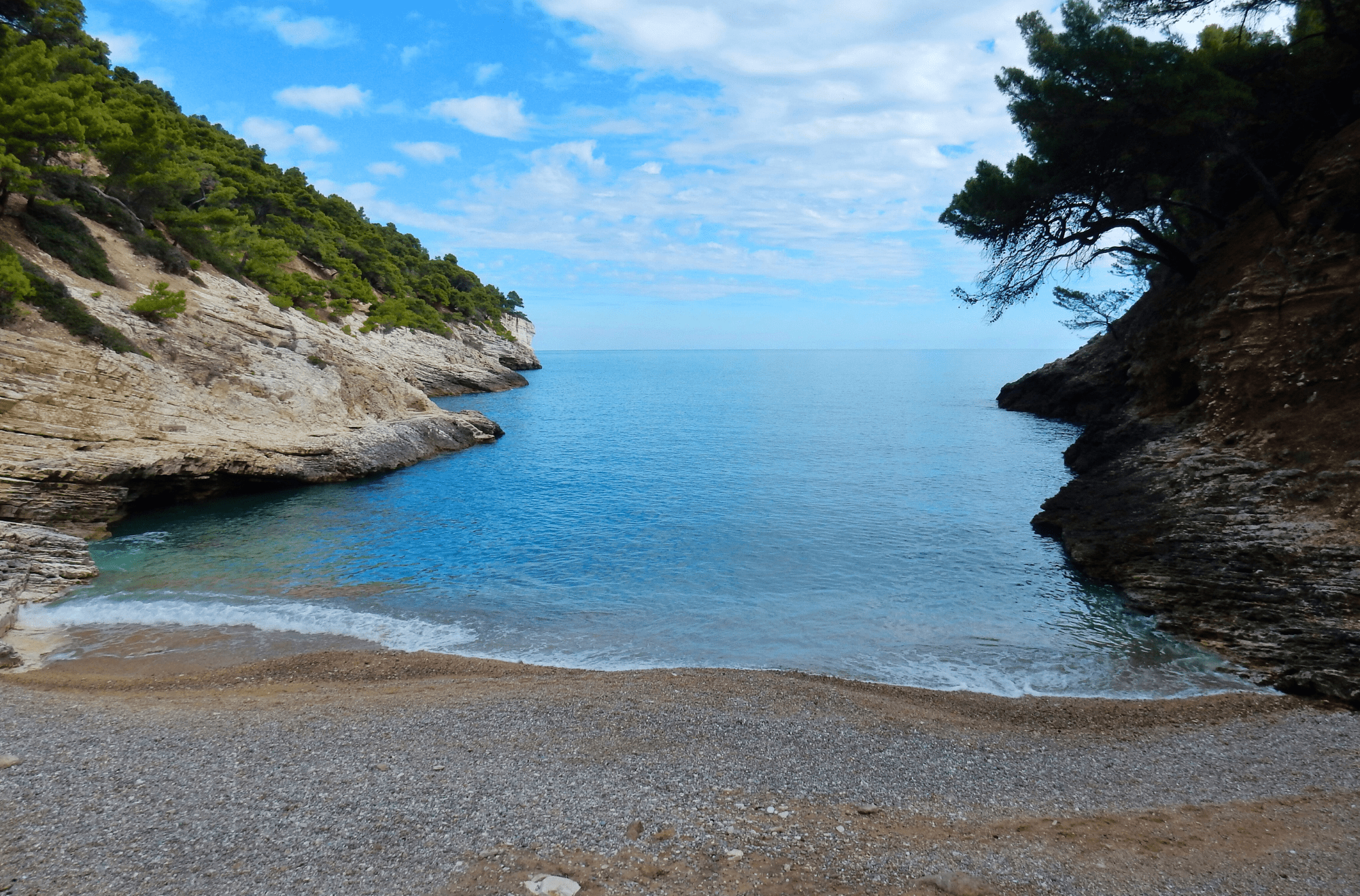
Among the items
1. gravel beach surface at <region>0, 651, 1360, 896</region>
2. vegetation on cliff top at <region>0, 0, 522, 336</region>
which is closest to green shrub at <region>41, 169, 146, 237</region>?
vegetation on cliff top at <region>0, 0, 522, 336</region>

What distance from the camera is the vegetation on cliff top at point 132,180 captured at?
77.7ft

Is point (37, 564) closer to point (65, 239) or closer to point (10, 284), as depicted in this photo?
point (10, 284)

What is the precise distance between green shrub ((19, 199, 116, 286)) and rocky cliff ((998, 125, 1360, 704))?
112 ft

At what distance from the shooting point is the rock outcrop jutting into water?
19.2 metres

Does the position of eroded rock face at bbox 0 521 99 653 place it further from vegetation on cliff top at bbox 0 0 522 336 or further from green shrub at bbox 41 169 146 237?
green shrub at bbox 41 169 146 237

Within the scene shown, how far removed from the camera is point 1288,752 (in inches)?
353

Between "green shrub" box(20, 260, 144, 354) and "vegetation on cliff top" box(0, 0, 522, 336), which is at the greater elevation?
"vegetation on cliff top" box(0, 0, 522, 336)

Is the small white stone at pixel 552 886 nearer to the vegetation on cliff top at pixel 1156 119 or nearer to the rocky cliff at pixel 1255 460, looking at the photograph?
the rocky cliff at pixel 1255 460

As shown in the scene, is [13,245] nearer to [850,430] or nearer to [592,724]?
[592,724]

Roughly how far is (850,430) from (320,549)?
38435 millimetres

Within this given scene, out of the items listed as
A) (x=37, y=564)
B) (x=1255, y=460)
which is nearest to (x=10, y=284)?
(x=37, y=564)

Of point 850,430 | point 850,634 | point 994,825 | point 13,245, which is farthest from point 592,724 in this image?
point 850,430

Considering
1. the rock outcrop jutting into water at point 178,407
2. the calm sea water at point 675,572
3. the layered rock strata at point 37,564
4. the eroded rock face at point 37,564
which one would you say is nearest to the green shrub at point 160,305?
the rock outcrop jutting into water at point 178,407

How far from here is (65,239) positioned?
2486 centimetres
